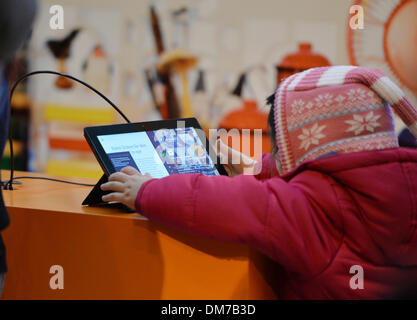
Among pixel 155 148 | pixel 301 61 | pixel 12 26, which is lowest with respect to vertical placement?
pixel 155 148

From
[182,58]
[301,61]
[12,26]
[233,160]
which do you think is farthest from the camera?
[182,58]

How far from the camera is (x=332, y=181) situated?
93 centimetres

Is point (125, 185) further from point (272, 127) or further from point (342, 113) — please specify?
point (342, 113)

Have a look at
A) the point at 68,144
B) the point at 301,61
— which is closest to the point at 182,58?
the point at 301,61

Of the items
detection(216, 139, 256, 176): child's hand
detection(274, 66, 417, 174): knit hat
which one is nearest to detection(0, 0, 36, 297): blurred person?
detection(274, 66, 417, 174): knit hat

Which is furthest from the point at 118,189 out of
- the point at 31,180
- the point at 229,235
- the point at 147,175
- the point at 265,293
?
the point at 31,180

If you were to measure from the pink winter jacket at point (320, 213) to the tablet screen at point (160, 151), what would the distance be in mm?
145

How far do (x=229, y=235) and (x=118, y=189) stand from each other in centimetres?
23

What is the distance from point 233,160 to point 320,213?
441 millimetres

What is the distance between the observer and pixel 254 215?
2.93 feet

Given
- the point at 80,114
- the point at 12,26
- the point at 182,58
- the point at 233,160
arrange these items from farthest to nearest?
the point at 80,114 < the point at 182,58 < the point at 233,160 < the point at 12,26

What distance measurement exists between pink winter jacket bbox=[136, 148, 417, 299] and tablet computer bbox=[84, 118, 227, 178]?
5.7 inches

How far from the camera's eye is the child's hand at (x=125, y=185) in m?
0.96

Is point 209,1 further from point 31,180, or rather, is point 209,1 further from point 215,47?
point 31,180
